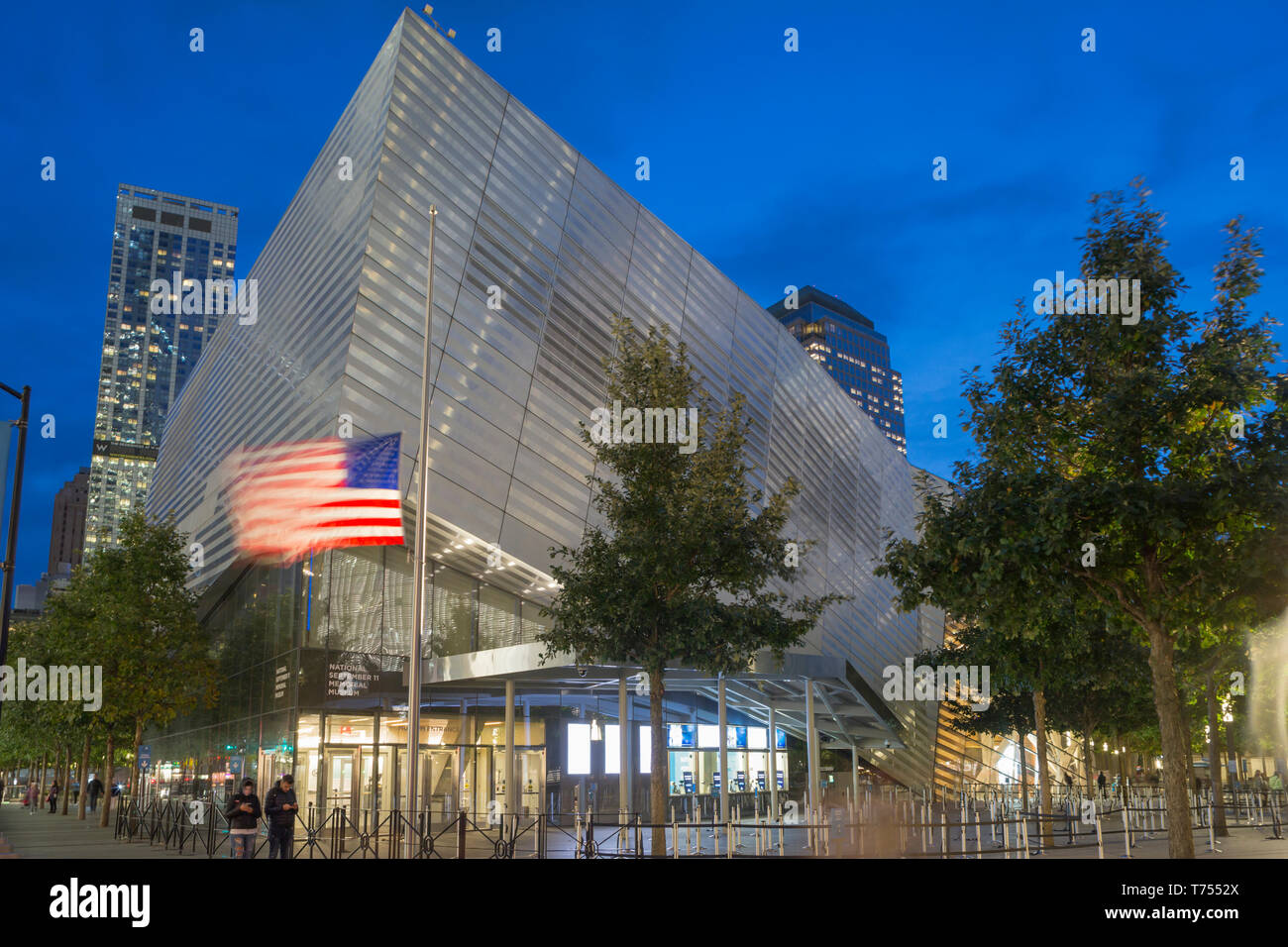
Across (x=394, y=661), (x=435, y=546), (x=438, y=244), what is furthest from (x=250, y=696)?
(x=438, y=244)

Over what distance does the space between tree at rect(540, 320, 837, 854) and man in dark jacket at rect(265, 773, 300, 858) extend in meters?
6.25

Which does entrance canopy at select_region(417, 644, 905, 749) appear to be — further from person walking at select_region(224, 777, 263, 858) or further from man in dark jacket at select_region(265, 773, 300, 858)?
person walking at select_region(224, 777, 263, 858)

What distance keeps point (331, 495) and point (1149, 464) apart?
24.0 meters

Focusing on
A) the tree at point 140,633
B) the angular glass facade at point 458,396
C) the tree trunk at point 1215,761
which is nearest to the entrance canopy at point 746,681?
the angular glass facade at point 458,396

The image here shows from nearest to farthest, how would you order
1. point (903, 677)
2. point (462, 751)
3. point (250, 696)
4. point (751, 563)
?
point (751, 563), point (462, 751), point (250, 696), point (903, 677)

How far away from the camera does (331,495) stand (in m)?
32.8

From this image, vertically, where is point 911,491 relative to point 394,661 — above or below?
above

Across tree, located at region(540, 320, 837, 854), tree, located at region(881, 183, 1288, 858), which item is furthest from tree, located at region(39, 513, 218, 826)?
tree, located at region(881, 183, 1288, 858)

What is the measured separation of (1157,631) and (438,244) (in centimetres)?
2467

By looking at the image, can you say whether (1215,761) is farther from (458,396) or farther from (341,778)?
(341,778)

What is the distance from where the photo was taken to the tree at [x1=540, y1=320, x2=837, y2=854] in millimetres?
22250

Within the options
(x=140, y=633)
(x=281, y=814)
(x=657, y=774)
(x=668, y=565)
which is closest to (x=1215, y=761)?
(x=657, y=774)
